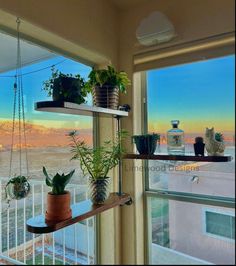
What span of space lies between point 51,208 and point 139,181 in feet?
2.70

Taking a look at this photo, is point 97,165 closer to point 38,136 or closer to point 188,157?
point 38,136

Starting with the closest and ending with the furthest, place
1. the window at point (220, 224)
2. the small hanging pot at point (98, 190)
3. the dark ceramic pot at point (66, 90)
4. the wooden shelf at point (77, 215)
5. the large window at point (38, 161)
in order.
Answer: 1. the wooden shelf at point (77, 215)
2. the dark ceramic pot at point (66, 90)
3. the large window at point (38, 161)
4. the small hanging pot at point (98, 190)
5. the window at point (220, 224)

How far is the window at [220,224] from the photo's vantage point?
5.14ft

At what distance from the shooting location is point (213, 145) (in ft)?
4.59

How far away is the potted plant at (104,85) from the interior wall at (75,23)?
0.27 metres

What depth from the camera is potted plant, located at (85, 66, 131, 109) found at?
1.45 meters

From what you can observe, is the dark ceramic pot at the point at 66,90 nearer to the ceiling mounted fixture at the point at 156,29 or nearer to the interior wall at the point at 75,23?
the interior wall at the point at 75,23

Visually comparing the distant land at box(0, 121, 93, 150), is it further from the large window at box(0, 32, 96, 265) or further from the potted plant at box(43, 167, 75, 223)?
the potted plant at box(43, 167, 75, 223)

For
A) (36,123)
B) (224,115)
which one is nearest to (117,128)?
(36,123)

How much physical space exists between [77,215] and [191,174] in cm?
85

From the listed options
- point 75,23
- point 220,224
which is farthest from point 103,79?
point 220,224

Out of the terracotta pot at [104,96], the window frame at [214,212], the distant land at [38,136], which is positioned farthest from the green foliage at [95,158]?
the window frame at [214,212]

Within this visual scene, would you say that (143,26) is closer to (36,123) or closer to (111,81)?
(111,81)

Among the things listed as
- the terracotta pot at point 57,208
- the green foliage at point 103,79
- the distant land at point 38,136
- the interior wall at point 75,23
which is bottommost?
the terracotta pot at point 57,208
